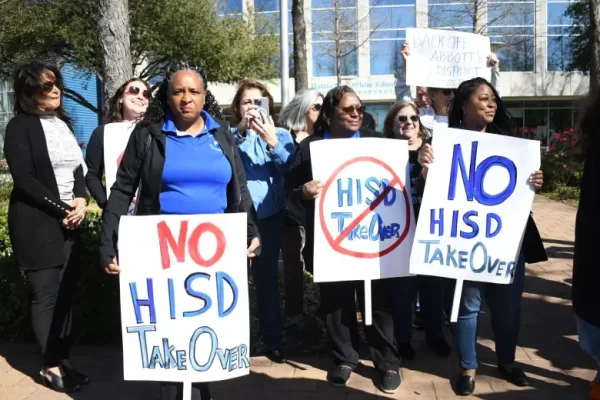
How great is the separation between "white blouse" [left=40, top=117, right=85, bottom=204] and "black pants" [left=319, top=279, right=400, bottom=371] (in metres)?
1.76

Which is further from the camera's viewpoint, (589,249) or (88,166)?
(88,166)

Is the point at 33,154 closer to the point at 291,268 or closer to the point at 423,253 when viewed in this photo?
the point at 291,268

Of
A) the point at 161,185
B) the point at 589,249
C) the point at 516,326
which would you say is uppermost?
the point at 161,185

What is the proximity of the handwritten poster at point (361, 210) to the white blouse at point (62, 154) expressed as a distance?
5.19ft

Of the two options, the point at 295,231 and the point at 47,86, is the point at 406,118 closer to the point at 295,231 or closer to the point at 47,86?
the point at 295,231

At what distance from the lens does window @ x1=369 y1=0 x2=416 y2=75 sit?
3347cm

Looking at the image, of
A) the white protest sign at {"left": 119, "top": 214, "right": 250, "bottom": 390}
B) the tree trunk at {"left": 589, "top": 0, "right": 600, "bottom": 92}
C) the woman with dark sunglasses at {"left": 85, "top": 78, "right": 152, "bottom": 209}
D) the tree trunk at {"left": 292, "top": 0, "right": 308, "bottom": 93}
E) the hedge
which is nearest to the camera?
the white protest sign at {"left": 119, "top": 214, "right": 250, "bottom": 390}

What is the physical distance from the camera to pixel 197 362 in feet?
9.82

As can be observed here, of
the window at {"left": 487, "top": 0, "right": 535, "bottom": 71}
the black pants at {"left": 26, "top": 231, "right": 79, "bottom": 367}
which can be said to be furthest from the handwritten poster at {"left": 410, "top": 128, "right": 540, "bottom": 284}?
the window at {"left": 487, "top": 0, "right": 535, "bottom": 71}

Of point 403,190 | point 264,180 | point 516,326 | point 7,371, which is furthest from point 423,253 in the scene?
point 7,371

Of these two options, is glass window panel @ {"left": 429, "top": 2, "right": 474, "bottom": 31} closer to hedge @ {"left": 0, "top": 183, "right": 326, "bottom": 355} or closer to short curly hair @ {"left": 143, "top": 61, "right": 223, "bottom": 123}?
hedge @ {"left": 0, "top": 183, "right": 326, "bottom": 355}

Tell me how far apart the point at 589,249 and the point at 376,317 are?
5.51 ft

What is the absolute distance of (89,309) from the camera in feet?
15.0

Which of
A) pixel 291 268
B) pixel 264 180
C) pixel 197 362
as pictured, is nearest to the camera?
pixel 197 362
